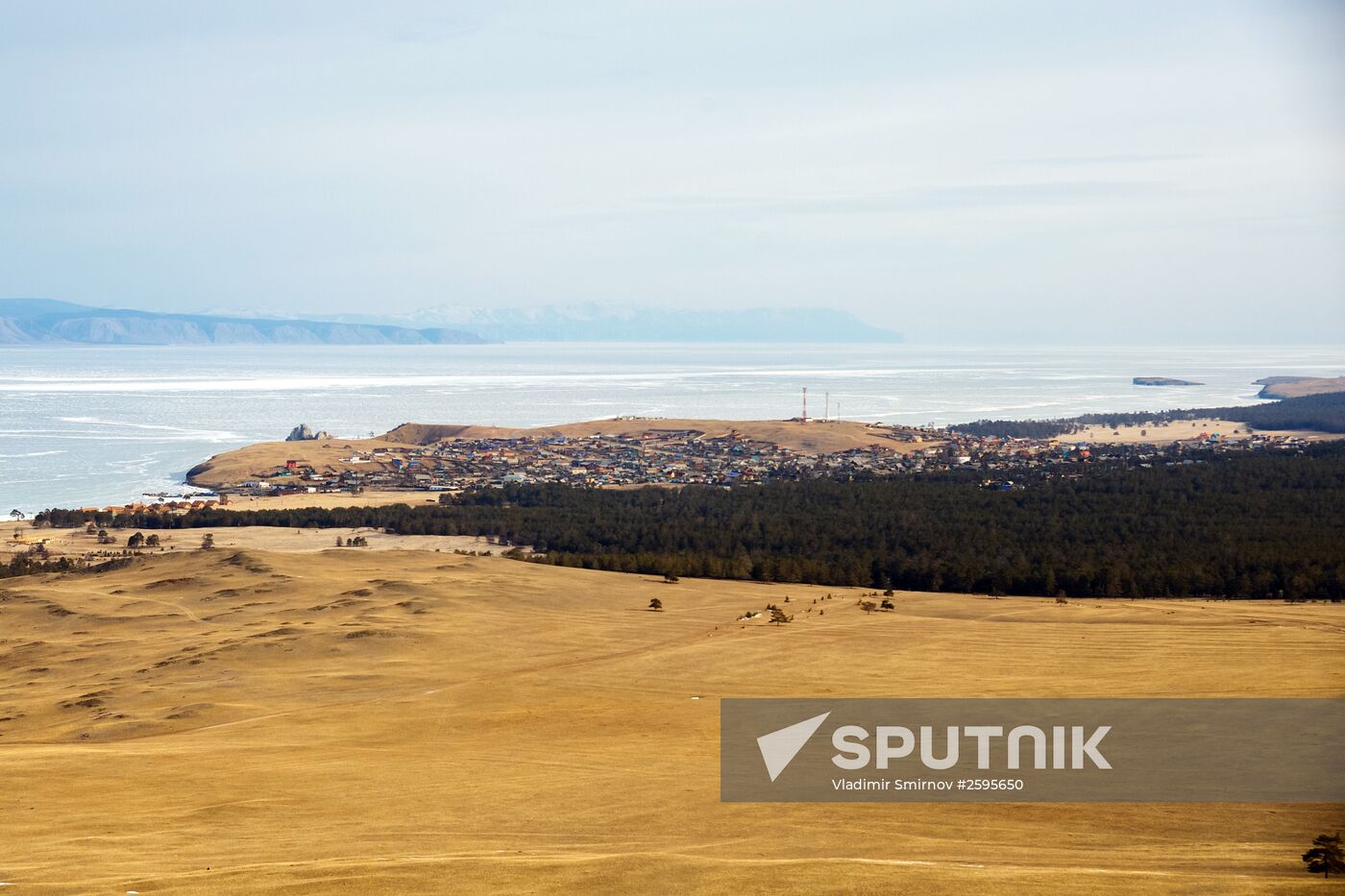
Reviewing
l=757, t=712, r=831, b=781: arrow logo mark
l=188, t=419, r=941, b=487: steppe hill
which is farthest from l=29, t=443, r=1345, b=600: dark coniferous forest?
l=188, t=419, r=941, b=487: steppe hill

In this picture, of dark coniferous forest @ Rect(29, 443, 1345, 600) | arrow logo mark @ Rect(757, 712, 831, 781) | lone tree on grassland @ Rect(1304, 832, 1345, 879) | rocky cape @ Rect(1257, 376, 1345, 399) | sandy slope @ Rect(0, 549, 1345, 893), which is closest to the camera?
lone tree on grassland @ Rect(1304, 832, 1345, 879)

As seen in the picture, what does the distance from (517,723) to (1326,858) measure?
1591cm

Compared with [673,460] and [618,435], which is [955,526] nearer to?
[673,460]

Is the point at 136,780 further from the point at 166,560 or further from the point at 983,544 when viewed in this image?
the point at 983,544

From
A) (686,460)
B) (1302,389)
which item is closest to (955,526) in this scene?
(686,460)

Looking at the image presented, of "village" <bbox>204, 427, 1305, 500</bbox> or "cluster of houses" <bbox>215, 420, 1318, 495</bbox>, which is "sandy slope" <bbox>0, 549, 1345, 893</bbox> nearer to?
"cluster of houses" <bbox>215, 420, 1318, 495</bbox>

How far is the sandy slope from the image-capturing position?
15844 millimetres

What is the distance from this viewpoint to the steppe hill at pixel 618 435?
94938 millimetres

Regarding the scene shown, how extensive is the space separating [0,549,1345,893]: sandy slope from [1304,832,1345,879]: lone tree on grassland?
34 centimetres

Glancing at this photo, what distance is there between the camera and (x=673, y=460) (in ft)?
318

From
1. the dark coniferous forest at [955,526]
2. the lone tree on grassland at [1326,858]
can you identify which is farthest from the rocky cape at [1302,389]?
the lone tree on grassland at [1326,858]

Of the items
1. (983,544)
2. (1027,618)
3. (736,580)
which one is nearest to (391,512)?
(736,580)

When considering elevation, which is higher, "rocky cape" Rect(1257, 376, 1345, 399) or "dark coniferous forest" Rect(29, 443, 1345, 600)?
"rocky cape" Rect(1257, 376, 1345, 399)

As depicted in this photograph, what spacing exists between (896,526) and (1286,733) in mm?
35291
